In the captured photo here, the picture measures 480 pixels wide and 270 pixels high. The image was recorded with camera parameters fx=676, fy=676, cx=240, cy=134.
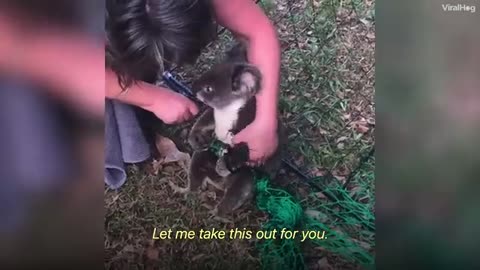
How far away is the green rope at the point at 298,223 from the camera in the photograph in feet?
8.98

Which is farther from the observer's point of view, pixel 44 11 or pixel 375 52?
pixel 375 52

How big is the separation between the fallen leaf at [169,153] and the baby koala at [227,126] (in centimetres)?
4

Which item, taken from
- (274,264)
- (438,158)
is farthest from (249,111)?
(438,158)

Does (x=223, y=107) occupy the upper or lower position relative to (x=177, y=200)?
upper

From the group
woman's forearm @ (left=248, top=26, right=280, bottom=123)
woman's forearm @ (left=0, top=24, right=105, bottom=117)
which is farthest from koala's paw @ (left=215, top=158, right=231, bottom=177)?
woman's forearm @ (left=0, top=24, right=105, bottom=117)

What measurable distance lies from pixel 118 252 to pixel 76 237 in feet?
0.57

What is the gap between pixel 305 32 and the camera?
276 centimetres

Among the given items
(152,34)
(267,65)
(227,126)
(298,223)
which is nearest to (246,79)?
(267,65)

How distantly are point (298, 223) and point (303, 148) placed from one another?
31cm

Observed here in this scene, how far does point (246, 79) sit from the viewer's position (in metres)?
2.73

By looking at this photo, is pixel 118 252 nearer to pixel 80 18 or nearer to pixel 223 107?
pixel 223 107

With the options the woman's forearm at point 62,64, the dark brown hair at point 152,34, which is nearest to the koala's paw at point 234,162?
the dark brown hair at point 152,34

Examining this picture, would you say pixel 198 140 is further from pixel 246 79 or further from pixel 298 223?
pixel 298 223

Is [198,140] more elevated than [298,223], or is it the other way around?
[198,140]
